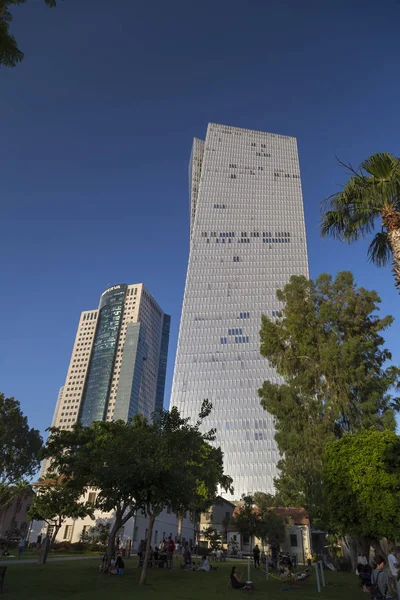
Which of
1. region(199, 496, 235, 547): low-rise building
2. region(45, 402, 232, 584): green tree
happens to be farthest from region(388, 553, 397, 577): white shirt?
region(199, 496, 235, 547): low-rise building

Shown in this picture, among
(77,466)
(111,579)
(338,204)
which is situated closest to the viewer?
(338,204)

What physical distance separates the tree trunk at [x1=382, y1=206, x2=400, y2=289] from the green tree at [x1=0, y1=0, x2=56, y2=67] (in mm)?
10971

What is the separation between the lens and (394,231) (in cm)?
1212

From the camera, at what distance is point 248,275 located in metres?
104

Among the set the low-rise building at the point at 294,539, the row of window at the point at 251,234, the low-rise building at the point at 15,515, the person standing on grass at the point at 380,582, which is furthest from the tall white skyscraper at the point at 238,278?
the person standing on grass at the point at 380,582

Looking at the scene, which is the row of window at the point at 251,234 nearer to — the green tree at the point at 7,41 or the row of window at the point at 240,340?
the row of window at the point at 240,340

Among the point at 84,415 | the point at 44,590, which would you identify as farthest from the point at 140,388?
the point at 44,590

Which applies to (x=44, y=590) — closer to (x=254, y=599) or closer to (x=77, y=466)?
(x=254, y=599)

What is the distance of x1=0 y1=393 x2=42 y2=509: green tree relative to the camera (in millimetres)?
47500

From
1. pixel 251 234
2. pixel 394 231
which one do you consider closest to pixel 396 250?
pixel 394 231

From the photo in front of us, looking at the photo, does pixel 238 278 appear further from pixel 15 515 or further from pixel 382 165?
pixel 382 165

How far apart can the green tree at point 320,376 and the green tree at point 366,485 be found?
652cm

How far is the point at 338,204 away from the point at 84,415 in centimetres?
18924

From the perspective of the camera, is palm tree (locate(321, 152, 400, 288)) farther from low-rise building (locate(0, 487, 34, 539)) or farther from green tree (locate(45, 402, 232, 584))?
low-rise building (locate(0, 487, 34, 539))
